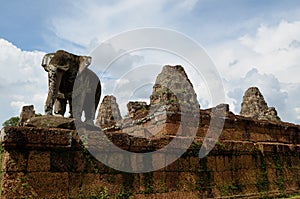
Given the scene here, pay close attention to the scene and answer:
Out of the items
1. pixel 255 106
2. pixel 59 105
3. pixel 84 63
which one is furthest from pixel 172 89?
pixel 255 106

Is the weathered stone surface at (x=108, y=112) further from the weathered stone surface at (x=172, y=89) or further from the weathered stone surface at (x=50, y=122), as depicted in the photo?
the weathered stone surface at (x=50, y=122)

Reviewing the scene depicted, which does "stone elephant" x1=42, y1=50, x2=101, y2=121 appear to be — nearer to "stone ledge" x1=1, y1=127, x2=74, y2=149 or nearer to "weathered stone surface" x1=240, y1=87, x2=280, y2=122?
"stone ledge" x1=1, y1=127, x2=74, y2=149

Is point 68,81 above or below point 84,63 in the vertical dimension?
below

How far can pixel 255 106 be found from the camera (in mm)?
17875

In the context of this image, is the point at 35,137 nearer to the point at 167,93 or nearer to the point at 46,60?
the point at 46,60

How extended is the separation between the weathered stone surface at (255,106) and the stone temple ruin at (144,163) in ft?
A: 22.2

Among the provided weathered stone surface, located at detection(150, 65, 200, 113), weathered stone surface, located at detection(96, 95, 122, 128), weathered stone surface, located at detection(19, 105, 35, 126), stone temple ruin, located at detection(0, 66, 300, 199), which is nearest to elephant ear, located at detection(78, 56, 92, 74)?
stone temple ruin, located at detection(0, 66, 300, 199)

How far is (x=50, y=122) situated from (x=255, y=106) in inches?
580

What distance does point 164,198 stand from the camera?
5895mm

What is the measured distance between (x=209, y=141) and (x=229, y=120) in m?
3.78

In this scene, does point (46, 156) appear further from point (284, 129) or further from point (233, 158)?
point (284, 129)

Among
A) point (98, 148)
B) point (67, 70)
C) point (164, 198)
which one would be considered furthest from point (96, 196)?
point (67, 70)

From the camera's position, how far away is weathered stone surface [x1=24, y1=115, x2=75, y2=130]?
5.26 meters

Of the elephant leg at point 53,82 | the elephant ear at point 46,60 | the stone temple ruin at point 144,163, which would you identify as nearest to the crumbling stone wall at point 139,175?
the stone temple ruin at point 144,163
